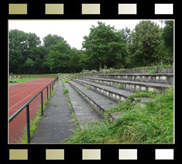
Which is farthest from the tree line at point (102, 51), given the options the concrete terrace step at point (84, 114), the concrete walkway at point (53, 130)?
the concrete walkway at point (53, 130)

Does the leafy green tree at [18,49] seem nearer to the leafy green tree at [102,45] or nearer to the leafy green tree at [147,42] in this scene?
the leafy green tree at [102,45]

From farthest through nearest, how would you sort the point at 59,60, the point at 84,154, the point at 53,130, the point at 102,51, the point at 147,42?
the point at 59,60 < the point at 102,51 < the point at 147,42 < the point at 53,130 < the point at 84,154

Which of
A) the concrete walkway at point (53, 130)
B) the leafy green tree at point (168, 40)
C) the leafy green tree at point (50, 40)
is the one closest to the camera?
the concrete walkway at point (53, 130)

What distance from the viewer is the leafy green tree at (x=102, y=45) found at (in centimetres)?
2280

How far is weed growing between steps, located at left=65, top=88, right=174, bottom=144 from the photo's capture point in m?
1.59

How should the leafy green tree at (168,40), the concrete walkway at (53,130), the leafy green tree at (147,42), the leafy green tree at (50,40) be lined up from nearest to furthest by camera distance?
the concrete walkway at (53,130)
the leafy green tree at (168,40)
the leafy green tree at (147,42)
the leafy green tree at (50,40)

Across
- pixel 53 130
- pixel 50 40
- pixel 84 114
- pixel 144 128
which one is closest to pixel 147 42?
pixel 84 114

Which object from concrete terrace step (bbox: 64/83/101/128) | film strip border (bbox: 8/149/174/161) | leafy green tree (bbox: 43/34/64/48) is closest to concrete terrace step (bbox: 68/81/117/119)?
concrete terrace step (bbox: 64/83/101/128)

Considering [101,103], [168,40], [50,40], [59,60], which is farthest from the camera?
[50,40]

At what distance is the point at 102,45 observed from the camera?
73.6ft

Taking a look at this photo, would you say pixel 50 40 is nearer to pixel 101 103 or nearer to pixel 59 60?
pixel 59 60

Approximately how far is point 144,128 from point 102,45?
2168cm
